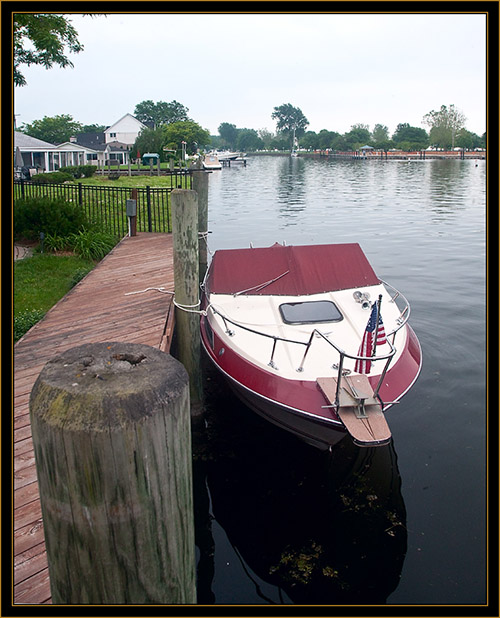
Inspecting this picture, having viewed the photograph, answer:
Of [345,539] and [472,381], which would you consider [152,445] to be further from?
[472,381]

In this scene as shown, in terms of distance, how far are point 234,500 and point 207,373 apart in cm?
365

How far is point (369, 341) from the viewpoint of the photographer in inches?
260

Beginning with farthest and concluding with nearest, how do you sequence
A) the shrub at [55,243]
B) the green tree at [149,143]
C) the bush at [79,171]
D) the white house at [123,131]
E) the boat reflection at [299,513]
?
the white house at [123,131] → the green tree at [149,143] → the bush at [79,171] → the shrub at [55,243] → the boat reflection at [299,513]

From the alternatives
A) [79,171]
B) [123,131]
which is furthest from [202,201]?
[123,131]

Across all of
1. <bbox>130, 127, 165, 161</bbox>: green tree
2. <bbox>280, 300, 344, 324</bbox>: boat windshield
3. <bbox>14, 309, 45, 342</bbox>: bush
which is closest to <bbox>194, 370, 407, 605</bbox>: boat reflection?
<bbox>280, 300, 344, 324</bbox>: boat windshield

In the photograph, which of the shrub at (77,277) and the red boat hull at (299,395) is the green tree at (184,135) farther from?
the red boat hull at (299,395)

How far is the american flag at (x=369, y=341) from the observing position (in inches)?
258

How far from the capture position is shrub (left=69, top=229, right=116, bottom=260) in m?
14.0

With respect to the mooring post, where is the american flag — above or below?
below

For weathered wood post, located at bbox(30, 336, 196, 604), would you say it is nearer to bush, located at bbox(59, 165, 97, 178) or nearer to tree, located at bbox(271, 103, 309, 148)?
bush, located at bbox(59, 165, 97, 178)

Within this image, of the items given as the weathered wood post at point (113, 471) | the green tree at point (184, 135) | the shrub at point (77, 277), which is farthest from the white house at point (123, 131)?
the weathered wood post at point (113, 471)

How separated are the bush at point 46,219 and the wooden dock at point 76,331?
8.14 ft

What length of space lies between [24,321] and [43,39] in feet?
37.5

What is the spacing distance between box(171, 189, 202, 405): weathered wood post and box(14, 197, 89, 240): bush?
26.9 ft
